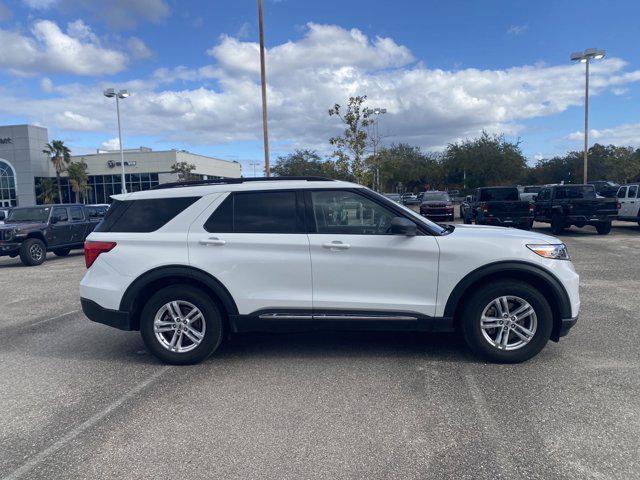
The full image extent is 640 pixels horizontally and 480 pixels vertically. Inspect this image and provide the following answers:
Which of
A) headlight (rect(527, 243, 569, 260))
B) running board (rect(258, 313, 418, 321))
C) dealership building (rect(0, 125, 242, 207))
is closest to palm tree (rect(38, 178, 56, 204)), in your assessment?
dealership building (rect(0, 125, 242, 207))

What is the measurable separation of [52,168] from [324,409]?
65556 millimetres

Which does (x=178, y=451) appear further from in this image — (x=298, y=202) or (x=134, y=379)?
(x=298, y=202)

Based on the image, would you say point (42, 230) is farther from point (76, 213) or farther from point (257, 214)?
point (257, 214)

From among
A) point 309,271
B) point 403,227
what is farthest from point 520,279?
point 309,271

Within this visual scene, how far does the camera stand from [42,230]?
600 inches

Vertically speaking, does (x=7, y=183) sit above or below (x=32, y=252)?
above

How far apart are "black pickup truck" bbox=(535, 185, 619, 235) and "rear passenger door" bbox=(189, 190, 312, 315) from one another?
15.8 metres

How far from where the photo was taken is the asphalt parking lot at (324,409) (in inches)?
131

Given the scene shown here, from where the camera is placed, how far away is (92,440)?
12.2ft

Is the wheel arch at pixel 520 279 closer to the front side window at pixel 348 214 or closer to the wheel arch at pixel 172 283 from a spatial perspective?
the front side window at pixel 348 214

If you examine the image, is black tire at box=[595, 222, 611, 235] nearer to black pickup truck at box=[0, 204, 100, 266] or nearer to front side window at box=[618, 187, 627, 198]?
front side window at box=[618, 187, 627, 198]

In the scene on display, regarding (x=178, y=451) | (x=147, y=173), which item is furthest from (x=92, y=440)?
(x=147, y=173)

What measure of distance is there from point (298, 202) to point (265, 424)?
2207mm

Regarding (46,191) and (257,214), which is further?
(46,191)
